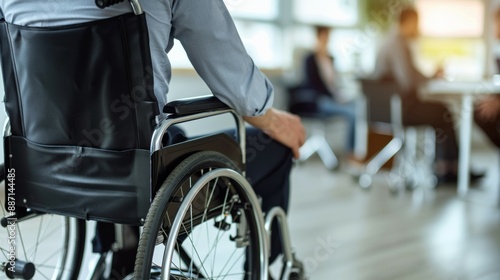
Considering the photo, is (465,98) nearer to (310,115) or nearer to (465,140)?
(465,140)

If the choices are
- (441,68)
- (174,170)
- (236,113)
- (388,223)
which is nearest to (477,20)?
(441,68)

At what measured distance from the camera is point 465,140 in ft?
12.6

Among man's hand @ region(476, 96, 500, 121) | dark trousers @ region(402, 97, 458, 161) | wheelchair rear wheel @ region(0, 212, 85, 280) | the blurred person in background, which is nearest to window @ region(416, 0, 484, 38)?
the blurred person in background

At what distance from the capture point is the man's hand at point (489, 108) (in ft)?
12.7

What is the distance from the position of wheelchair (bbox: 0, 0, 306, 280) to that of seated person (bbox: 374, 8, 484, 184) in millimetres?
2662

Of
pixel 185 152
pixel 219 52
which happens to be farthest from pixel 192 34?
pixel 185 152

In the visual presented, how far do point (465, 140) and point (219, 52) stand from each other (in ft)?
9.02

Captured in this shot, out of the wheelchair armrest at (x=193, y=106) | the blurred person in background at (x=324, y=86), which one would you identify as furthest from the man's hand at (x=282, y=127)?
the blurred person in background at (x=324, y=86)

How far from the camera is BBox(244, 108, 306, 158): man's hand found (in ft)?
5.65

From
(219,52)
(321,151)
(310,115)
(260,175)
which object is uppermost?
(219,52)

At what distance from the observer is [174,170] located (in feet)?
4.43

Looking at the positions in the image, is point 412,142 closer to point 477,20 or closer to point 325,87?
point 325,87

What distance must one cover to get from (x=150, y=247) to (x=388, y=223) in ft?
7.29

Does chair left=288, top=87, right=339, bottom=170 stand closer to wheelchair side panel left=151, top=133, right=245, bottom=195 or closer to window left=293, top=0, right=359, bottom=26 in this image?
window left=293, top=0, right=359, bottom=26
